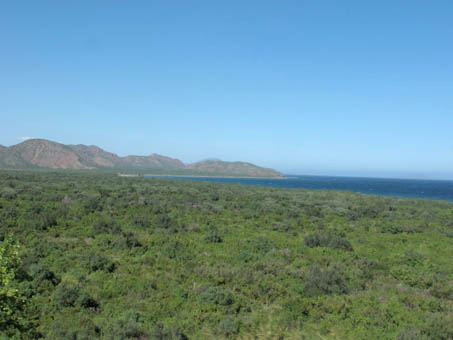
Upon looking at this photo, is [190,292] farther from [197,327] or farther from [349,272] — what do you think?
[349,272]

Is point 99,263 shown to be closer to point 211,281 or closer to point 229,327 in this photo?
point 211,281

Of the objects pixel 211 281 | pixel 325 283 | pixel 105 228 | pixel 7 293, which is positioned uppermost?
pixel 7 293

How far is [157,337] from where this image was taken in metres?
8.17

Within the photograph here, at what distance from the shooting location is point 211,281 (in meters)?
12.7

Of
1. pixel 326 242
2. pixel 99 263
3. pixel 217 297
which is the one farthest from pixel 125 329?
pixel 326 242

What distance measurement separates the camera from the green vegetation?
28.6 feet

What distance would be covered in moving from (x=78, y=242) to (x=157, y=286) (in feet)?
26.1

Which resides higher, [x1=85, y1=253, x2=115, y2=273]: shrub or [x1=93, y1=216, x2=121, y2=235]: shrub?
[x1=93, y1=216, x2=121, y2=235]: shrub

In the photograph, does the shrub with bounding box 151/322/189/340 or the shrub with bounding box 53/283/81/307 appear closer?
the shrub with bounding box 151/322/189/340

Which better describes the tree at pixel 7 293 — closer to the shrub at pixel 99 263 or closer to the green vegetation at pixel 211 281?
the green vegetation at pixel 211 281

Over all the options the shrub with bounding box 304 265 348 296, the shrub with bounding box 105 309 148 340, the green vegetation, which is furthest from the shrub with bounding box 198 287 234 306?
the shrub with bounding box 304 265 348 296

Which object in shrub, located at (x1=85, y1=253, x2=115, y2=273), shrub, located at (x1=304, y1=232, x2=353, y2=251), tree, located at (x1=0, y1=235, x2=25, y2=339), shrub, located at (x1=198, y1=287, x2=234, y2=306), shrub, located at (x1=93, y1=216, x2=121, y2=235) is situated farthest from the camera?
shrub, located at (x1=93, y1=216, x2=121, y2=235)

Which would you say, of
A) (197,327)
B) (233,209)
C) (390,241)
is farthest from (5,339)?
(233,209)

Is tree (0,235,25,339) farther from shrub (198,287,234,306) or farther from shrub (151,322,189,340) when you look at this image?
shrub (198,287,234,306)
